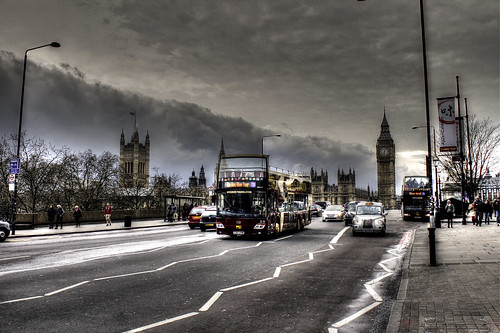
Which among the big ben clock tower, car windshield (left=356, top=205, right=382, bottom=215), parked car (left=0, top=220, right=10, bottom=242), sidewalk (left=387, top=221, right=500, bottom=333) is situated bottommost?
sidewalk (left=387, top=221, right=500, bottom=333)

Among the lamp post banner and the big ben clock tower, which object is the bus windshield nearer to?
the lamp post banner

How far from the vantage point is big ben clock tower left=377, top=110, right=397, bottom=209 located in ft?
592

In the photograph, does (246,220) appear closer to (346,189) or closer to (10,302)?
(10,302)

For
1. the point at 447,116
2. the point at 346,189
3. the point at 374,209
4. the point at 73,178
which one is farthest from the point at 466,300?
the point at 346,189

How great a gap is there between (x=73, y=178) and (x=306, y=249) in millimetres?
35360

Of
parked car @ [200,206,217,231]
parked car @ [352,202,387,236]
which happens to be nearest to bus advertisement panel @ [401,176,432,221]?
parked car @ [352,202,387,236]

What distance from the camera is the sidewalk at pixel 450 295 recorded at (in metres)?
5.68

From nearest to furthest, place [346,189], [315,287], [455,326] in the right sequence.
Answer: [455,326] → [315,287] → [346,189]

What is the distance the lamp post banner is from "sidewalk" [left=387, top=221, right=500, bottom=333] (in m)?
3.78

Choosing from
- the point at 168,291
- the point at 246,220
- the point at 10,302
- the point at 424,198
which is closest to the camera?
the point at 10,302

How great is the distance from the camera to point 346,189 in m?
198

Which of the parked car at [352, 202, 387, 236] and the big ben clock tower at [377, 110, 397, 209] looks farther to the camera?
the big ben clock tower at [377, 110, 397, 209]

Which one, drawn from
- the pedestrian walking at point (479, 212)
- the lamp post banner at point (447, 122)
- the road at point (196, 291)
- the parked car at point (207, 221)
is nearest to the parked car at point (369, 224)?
the road at point (196, 291)

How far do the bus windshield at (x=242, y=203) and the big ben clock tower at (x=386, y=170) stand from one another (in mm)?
170352
